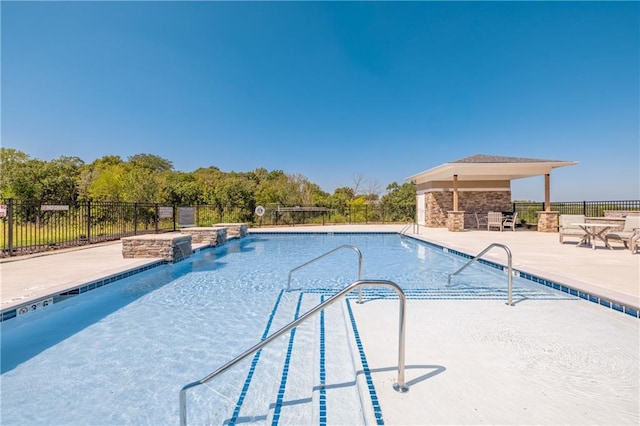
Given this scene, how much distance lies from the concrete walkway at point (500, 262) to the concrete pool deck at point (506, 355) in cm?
4

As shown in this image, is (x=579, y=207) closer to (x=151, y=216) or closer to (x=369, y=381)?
(x=369, y=381)

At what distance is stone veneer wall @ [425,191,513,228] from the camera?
15992mm

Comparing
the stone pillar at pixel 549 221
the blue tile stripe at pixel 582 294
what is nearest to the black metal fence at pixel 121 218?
the stone pillar at pixel 549 221

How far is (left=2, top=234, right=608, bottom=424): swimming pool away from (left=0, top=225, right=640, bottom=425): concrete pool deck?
46 cm

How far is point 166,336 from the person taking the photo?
11.8 ft

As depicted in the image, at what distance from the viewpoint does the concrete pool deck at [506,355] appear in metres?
1.92

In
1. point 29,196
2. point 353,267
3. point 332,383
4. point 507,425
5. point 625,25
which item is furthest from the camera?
point 29,196

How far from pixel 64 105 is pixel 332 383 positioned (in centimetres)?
2099

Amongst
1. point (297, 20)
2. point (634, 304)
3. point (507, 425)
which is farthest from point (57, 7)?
point (634, 304)

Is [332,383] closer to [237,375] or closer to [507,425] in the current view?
[237,375]

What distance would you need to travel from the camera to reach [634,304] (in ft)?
11.6

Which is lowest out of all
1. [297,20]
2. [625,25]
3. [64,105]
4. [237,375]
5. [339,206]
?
[237,375]

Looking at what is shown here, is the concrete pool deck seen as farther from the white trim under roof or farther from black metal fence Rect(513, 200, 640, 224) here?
black metal fence Rect(513, 200, 640, 224)

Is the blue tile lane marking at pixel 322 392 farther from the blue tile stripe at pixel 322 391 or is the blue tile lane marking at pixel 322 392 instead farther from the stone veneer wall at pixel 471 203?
the stone veneer wall at pixel 471 203
